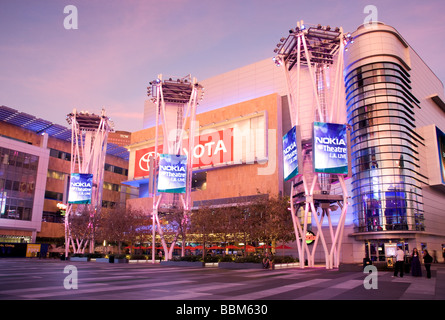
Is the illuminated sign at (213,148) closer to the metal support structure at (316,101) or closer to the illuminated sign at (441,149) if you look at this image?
the metal support structure at (316,101)

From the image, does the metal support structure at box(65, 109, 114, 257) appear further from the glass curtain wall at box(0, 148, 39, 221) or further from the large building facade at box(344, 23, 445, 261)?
the large building facade at box(344, 23, 445, 261)

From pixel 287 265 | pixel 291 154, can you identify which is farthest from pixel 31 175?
pixel 291 154

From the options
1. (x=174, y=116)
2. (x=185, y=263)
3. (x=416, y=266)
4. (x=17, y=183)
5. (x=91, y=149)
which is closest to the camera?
(x=416, y=266)

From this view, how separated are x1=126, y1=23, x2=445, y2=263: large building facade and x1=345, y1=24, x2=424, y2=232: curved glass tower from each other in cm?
15

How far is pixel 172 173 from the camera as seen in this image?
48062 mm

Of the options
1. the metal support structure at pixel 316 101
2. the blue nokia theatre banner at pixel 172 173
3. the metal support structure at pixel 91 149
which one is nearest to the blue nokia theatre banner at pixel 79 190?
the metal support structure at pixel 91 149

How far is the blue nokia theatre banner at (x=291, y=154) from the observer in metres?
35.9

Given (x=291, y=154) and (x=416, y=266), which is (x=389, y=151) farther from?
(x=416, y=266)

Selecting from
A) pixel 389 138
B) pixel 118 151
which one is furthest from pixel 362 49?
pixel 118 151

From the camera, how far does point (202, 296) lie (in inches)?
547

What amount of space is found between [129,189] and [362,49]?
72.1 m

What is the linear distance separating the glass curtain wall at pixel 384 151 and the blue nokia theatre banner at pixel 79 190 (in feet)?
138

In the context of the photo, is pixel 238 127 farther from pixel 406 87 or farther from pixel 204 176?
pixel 406 87

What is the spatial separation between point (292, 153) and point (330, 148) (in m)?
3.65
